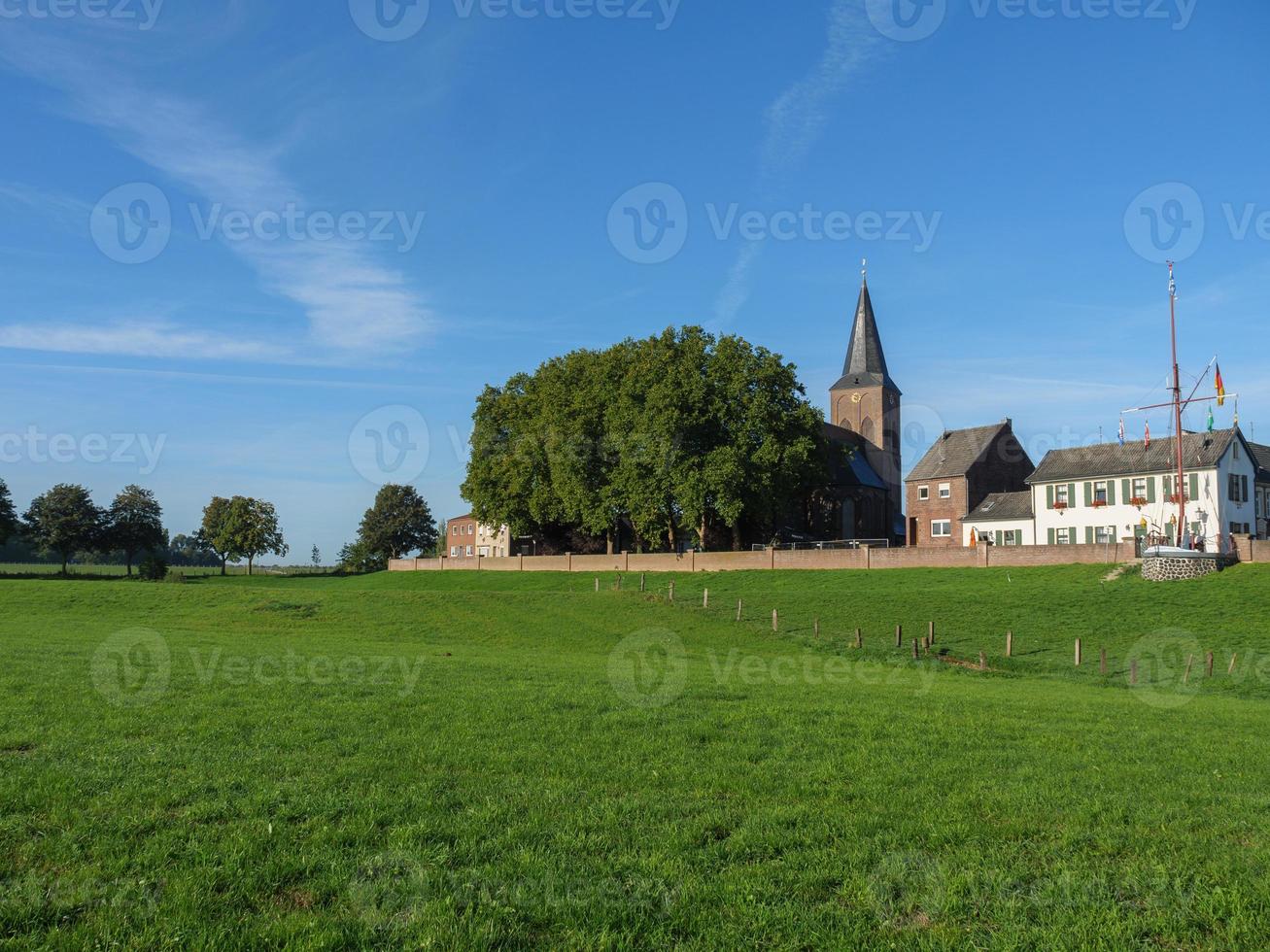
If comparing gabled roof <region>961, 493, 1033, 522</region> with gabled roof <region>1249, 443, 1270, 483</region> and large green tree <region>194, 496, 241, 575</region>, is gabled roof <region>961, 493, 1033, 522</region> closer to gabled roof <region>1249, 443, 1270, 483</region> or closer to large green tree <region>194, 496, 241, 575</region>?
gabled roof <region>1249, 443, 1270, 483</region>

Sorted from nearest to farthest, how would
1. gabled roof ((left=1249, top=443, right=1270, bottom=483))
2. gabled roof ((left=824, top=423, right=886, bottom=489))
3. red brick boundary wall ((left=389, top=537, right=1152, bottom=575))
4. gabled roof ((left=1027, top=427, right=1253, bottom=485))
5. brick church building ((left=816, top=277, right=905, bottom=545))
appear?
1. red brick boundary wall ((left=389, top=537, right=1152, bottom=575))
2. gabled roof ((left=1027, top=427, right=1253, bottom=485))
3. gabled roof ((left=1249, top=443, right=1270, bottom=483))
4. gabled roof ((left=824, top=423, right=886, bottom=489))
5. brick church building ((left=816, top=277, right=905, bottom=545))

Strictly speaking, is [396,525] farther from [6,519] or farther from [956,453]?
[956,453]

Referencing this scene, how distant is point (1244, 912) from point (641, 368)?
63.5 meters

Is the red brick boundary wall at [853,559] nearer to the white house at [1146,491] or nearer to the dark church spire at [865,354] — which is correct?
the white house at [1146,491]

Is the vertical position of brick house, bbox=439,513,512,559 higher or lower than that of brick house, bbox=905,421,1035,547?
lower

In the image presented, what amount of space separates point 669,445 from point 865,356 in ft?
155

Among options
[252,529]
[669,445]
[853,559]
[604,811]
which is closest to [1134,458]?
[853,559]

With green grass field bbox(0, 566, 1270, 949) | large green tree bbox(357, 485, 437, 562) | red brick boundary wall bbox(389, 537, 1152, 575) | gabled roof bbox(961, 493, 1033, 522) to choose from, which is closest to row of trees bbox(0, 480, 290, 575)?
large green tree bbox(357, 485, 437, 562)

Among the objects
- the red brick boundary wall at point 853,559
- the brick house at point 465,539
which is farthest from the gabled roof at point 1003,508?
the brick house at point 465,539

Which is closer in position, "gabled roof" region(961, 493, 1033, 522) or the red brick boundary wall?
the red brick boundary wall

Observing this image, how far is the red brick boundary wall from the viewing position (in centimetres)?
5216

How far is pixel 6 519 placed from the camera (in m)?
95.9

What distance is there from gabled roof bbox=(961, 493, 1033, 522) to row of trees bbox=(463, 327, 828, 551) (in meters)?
14.2

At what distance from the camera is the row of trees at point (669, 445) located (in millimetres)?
64562
